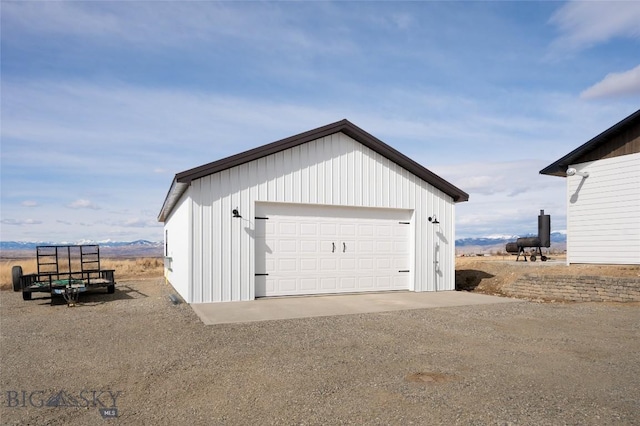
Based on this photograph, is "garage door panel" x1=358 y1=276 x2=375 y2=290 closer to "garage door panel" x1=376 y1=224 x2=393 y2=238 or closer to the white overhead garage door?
the white overhead garage door

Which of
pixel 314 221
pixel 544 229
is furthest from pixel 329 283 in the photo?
pixel 544 229

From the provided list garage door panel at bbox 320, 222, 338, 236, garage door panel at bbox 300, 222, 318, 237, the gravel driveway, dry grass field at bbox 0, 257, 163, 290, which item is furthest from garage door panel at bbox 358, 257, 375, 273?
dry grass field at bbox 0, 257, 163, 290

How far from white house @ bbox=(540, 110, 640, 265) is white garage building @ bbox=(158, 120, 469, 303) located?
4612 millimetres

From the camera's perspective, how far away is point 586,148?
15109 mm

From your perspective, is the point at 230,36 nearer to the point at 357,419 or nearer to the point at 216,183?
the point at 216,183

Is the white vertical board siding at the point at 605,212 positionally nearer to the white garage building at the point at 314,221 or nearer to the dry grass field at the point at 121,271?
the white garage building at the point at 314,221

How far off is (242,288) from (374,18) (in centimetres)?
812

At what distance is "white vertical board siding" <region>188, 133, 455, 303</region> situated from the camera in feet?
36.2

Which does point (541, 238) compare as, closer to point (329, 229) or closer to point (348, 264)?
point (348, 264)

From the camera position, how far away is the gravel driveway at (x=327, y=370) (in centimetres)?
429

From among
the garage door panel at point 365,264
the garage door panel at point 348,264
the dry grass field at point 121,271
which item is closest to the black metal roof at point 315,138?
the garage door panel at point 365,264

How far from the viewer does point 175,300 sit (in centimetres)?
1116

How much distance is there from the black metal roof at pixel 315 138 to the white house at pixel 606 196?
4547mm

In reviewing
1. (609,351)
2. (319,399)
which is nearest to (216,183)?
(319,399)
